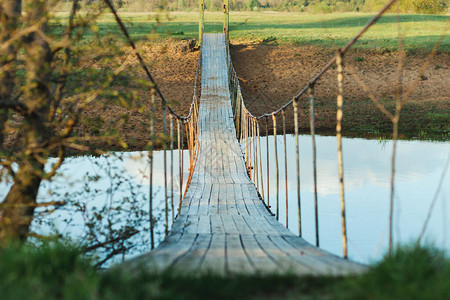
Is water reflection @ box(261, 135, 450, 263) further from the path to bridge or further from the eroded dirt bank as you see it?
the eroded dirt bank

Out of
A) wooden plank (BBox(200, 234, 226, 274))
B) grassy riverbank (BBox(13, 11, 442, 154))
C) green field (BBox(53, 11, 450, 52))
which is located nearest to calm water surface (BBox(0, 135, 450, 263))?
wooden plank (BBox(200, 234, 226, 274))

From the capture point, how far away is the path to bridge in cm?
262

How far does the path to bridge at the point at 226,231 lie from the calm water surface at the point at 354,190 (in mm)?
368

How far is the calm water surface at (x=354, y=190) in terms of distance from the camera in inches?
200

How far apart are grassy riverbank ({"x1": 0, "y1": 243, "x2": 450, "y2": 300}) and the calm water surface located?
90cm

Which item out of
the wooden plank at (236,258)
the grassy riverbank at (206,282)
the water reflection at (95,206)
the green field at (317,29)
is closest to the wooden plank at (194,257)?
the wooden plank at (236,258)

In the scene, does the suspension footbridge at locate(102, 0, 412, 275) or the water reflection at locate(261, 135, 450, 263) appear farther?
the water reflection at locate(261, 135, 450, 263)

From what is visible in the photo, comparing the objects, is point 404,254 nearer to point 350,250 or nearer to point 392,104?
point 350,250

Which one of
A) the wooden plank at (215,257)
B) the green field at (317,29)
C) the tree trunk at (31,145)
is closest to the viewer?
the wooden plank at (215,257)

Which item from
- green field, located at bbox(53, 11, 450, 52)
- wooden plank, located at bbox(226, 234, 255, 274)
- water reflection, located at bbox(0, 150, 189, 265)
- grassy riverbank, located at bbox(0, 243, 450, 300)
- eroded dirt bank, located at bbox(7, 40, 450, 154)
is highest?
green field, located at bbox(53, 11, 450, 52)

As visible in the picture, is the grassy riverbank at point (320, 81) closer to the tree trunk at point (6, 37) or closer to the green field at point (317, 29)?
the green field at point (317, 29)

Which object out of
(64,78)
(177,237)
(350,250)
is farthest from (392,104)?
(64,78)

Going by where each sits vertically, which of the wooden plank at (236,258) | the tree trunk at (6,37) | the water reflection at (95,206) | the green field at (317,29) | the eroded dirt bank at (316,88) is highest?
the green field at (317,29)

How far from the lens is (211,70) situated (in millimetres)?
13852
